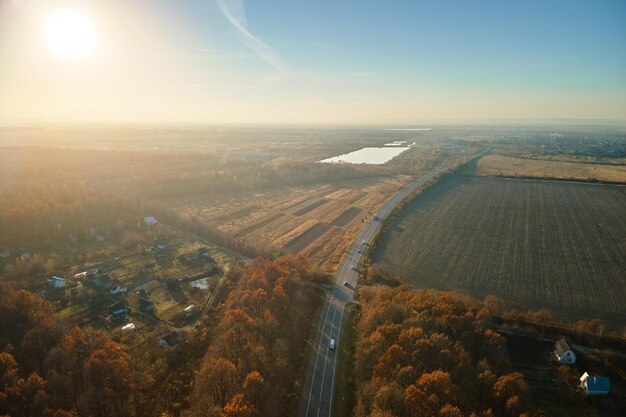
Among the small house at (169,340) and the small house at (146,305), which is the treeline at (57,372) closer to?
the small house at (169,340)

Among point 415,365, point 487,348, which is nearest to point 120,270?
point 415,365

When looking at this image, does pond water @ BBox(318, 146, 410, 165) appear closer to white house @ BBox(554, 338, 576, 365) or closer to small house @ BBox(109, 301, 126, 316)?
small house @ BBox(109, 301, 126, 316)

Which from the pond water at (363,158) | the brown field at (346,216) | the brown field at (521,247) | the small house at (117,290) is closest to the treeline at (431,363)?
the brown field at (521,247)

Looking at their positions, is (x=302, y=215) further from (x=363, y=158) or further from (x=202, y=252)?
(x=363, y=158)

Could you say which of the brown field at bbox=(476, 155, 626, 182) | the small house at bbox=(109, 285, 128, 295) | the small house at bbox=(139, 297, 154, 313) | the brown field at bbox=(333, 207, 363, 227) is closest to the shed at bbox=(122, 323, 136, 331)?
the small house at bbox=(139, 297, 154, 313)

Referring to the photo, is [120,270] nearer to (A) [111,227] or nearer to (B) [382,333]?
(A) [111,227]

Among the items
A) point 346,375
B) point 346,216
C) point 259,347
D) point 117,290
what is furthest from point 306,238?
point 259,347
